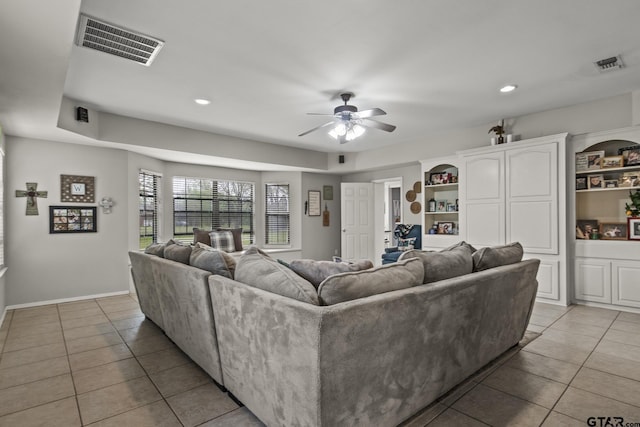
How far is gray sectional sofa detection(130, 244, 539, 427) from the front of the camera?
140 centimetres

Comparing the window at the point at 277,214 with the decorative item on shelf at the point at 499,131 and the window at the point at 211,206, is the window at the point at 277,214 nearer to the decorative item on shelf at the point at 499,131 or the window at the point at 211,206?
the window at the point at 211,206

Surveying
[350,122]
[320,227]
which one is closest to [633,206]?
[350,122]

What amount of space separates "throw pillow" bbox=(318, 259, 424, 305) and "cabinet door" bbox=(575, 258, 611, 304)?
360 centimetres

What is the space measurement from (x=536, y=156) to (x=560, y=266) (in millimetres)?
1473

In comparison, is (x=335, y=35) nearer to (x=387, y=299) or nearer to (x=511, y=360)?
(x=387, y=299)

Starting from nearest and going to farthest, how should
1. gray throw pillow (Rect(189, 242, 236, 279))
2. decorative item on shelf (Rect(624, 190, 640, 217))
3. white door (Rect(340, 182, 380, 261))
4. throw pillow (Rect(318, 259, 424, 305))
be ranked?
throw pillow (Rect(318, 259, 424, 305)) → gray throw pillow (Rect(189, 242, 236, 279)) → decorative item on shelf (Rect(624, 190, 640, 217)) → white door (Rect(340, 182, 380, 261))

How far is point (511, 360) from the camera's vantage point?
2627 mm

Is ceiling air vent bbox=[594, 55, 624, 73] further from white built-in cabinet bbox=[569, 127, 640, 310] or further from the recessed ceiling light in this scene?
white built-in cabinet bbox=[569, 127, 640, 310]

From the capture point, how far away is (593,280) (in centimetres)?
420

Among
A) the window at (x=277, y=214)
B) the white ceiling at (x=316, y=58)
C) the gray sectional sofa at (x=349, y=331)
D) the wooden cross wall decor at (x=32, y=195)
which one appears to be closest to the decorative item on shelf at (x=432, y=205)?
the white ceiling at (x=316, y=58)

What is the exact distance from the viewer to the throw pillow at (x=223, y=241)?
6262 mm

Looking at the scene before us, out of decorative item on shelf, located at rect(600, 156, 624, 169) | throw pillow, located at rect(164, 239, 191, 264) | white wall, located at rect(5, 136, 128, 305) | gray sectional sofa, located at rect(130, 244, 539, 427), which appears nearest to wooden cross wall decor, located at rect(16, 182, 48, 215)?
white wall, located at rect(5, 136, 128, 305)

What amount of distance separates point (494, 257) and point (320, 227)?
5313 millimetres

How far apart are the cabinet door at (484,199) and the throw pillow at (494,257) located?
2136 millimetres
